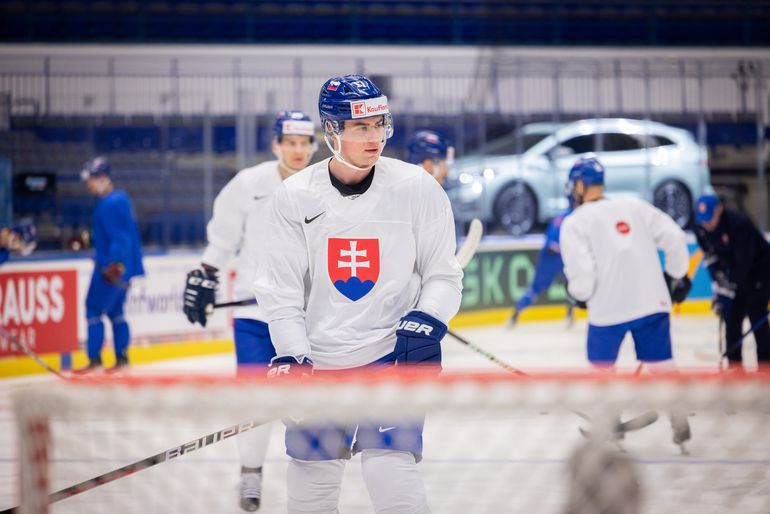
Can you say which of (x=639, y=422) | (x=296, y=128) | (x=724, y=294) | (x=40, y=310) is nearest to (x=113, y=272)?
(x=40, y=310)

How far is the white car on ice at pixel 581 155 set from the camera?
11.2 meters

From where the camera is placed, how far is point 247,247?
377 cm

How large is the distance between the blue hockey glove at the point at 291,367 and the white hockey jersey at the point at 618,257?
2.31 m

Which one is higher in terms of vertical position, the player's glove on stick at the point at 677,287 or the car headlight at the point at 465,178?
the car headlight at the point at 465,178

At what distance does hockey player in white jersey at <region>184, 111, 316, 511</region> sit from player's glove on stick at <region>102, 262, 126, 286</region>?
324cm

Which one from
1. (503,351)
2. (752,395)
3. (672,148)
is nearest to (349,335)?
(752,395)

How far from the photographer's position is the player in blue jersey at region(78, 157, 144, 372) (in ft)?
22.8

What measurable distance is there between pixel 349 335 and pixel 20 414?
0.97 meters

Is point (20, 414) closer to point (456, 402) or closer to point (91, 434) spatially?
point (91, 434)

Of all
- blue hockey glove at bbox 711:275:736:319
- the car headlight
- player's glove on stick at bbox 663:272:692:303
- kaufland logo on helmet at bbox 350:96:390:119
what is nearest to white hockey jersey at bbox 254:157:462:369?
kaufland logo on helmet at bbox 350:96:390:119

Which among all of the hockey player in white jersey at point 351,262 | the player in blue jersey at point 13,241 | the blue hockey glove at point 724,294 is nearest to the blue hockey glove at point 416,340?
the hockey player in white jersey at point 351,262

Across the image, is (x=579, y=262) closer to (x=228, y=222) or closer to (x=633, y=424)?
(x=228, y=222)

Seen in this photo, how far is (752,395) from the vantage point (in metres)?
1.39

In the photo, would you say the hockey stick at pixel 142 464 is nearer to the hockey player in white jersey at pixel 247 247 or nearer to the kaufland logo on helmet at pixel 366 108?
the kaufland logo on helmet at pixel 366 108
